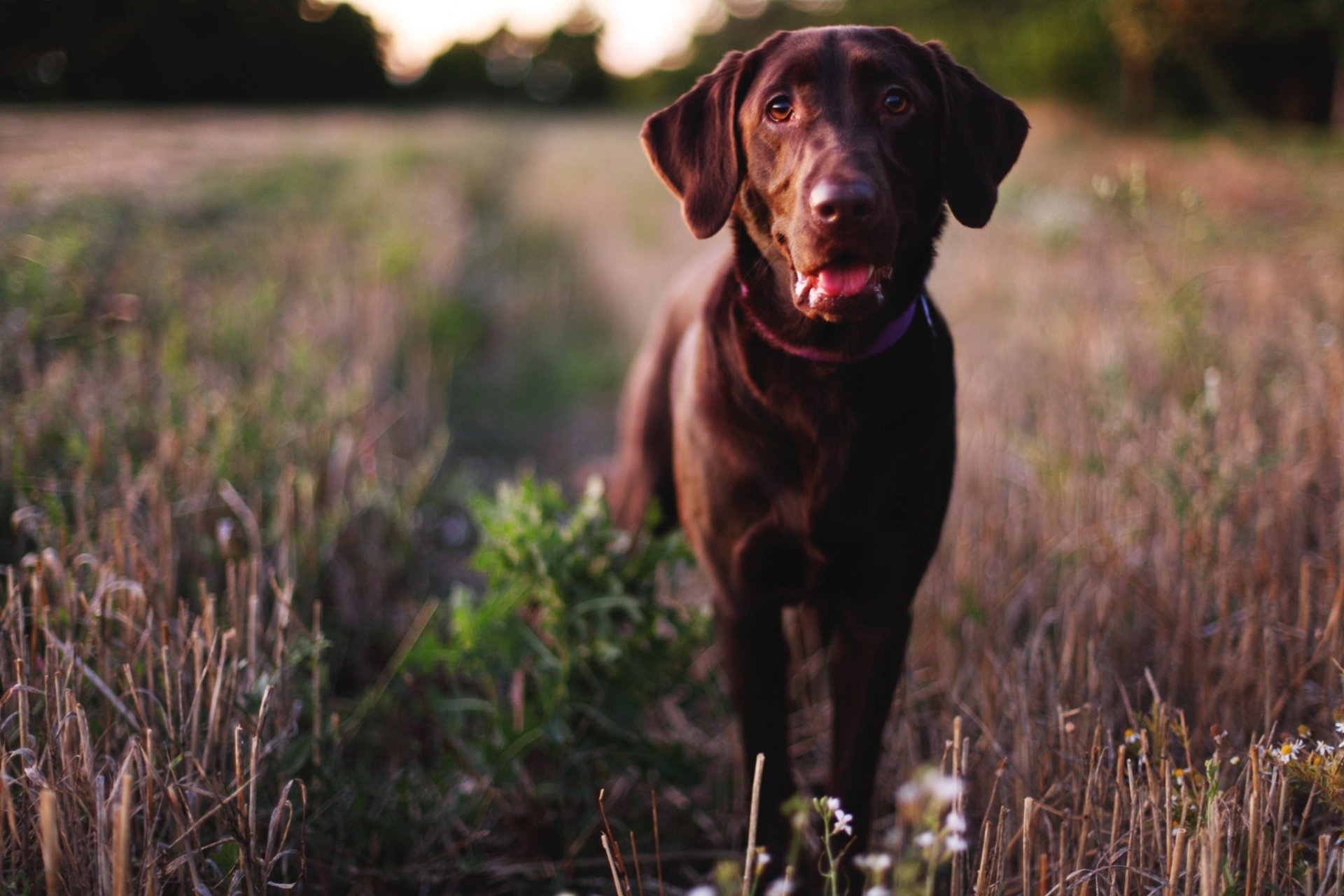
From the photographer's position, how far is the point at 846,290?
171 centimetres

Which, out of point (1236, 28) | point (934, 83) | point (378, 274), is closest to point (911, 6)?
point (1236, 28)

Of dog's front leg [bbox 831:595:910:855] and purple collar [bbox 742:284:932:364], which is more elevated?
purple collar [bbox 742:284:932:364]

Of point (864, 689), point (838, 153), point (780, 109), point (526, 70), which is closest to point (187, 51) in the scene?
point (780, 109)

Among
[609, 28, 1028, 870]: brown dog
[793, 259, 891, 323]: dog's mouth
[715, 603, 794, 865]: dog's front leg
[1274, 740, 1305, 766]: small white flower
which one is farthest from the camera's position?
[715, 603, 794, 865]: dog's front leg

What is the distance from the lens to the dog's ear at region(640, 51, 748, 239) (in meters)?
2.02

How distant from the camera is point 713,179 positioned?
2.04 metres

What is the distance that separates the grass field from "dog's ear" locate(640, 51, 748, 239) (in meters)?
0.80

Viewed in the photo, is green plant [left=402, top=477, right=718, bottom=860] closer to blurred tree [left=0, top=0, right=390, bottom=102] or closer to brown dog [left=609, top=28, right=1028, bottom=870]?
brown dog [left=609, top=28, right=1028, bottom=870]

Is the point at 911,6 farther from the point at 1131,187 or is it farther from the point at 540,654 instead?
the point at 540,654

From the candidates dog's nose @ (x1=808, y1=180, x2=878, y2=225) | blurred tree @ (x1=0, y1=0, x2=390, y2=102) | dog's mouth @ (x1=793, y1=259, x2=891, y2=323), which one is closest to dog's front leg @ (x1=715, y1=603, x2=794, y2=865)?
dog's mouth @ (x1=793, y1=259, x2=891, y2=323)

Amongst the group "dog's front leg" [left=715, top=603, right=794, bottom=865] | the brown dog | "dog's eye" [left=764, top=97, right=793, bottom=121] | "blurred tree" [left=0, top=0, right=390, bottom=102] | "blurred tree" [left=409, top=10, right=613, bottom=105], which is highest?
"blurred tree" [left=409, top=10, right=613, bottom=105]

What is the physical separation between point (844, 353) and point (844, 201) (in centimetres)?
38

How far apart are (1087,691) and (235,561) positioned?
2.38m

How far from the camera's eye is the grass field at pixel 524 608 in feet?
5.42
